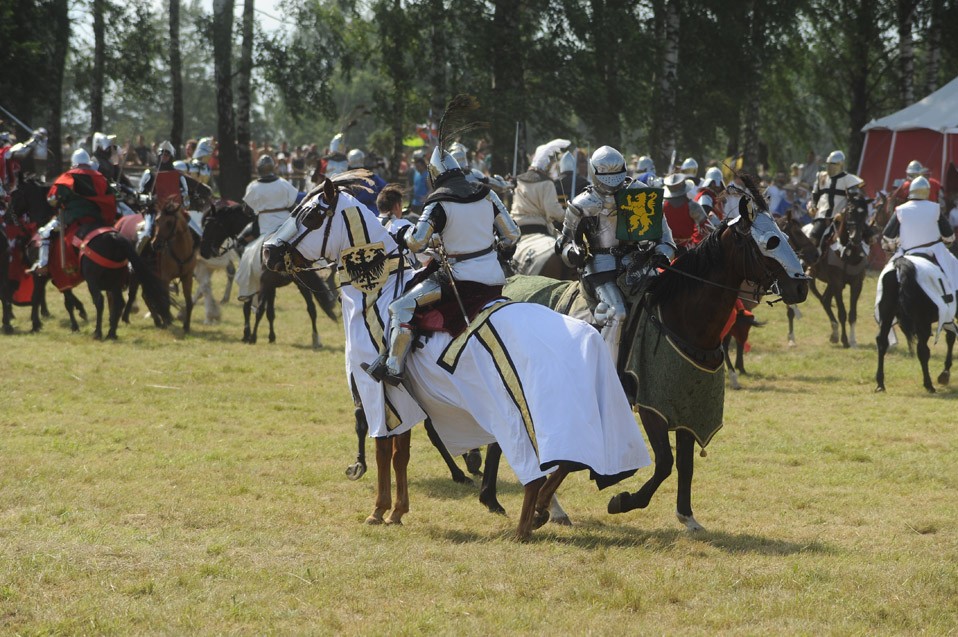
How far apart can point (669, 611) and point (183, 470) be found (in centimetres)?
456

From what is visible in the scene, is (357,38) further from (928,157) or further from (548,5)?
(928,157)

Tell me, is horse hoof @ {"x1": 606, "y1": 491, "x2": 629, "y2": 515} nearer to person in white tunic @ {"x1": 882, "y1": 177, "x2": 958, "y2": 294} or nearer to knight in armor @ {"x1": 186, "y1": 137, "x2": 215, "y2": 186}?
person in white tunic @ {"x1": 882, "y1": 177, "x2": 958, "y2": 294}

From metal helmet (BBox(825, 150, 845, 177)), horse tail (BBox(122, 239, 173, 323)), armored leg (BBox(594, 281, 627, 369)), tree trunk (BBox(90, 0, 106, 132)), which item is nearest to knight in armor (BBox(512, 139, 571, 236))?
metal helmet (BBox(825, 150, 845, 177))

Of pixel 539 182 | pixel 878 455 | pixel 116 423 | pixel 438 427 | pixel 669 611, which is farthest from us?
pixel 539 182

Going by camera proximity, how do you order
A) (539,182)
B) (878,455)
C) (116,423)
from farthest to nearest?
1. (539,182)
2. (116,423)
3. (878,455)

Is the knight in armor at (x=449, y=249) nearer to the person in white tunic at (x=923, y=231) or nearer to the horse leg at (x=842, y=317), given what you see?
the person in white tunic at (x=923, y=231)

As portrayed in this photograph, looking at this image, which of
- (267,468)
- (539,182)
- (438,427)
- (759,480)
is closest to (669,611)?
(438,427)

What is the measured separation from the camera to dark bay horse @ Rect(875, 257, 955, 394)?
13016 mm

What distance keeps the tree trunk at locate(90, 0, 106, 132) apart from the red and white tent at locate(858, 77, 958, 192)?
16.3m

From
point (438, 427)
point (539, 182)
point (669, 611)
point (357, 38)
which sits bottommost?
point (669, 611)

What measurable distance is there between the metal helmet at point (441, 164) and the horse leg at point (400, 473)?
5.24 ft

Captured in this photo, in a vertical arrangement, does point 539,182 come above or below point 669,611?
above

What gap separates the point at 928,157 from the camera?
1010 inches

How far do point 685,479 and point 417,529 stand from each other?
1.68 meters
